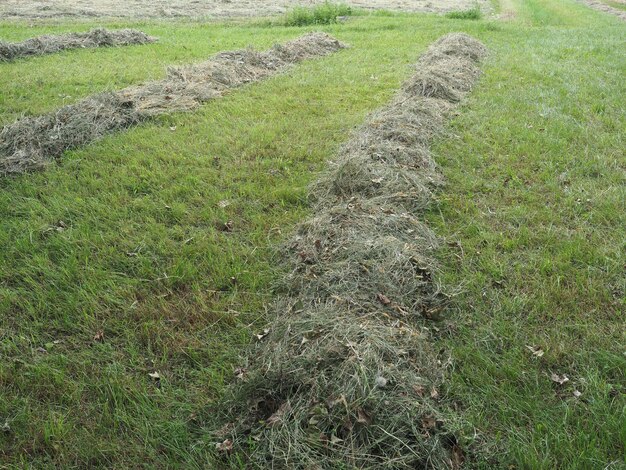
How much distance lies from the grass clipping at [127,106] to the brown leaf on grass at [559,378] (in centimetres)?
597

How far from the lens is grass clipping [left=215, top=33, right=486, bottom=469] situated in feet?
8.29

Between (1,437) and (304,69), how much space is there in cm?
990

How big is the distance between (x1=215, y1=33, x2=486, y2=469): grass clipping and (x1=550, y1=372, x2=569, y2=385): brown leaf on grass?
693 millimetres

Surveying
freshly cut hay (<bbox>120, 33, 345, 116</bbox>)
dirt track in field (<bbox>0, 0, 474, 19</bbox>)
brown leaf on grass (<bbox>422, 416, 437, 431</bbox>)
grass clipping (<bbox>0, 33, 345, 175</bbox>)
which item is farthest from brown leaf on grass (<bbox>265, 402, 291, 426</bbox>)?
dirt track in field (<bbox>0, 0, 474, 19</bbox>)

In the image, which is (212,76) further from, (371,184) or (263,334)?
(263,334)

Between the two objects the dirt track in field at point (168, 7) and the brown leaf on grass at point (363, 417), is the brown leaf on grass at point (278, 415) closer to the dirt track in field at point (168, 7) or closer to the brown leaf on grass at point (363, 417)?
the brown leaf on grass at point (363, 417)

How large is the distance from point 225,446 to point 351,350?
88cm

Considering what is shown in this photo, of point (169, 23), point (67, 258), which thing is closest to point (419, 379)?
point (67, 258)

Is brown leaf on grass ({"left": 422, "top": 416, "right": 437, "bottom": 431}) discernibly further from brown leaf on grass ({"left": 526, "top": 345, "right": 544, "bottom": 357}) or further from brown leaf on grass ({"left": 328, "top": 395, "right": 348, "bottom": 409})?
brown leaf on grass ({"left": 526, "top": 345, "right": 544, "bottom": 357})

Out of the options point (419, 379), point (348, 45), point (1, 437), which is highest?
point (348, 45)

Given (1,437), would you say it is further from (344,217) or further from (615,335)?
(615,335)

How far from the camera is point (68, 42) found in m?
13.4

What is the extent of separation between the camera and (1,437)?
2.76m

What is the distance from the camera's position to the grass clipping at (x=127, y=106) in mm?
6355
